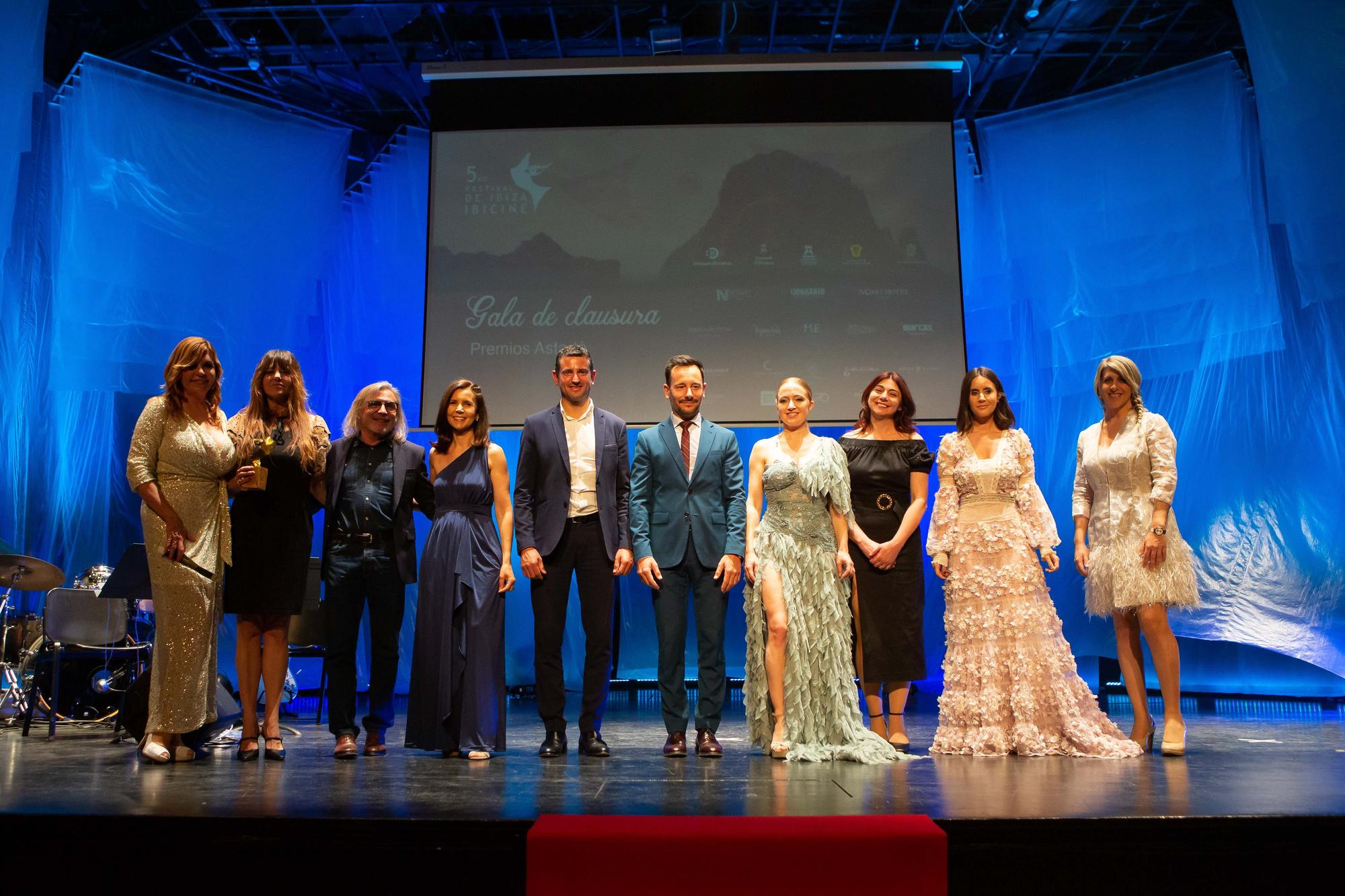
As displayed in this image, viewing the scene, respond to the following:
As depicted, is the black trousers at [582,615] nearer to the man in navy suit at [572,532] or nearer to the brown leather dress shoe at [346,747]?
the man in navy suit at [572,532]

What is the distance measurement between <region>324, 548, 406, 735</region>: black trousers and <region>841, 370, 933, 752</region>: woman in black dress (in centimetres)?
203

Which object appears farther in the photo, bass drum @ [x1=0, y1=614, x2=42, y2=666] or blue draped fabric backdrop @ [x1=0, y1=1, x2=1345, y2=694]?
blue draped fabric backdrop @ [x1=0, y1=1, x2=1345, y2=694]

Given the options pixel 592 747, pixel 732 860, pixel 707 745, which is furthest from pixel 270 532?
pixel 732 860

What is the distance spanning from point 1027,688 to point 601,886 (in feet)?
7.39

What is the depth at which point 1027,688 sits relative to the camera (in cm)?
387

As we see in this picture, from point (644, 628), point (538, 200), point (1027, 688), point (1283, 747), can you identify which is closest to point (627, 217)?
point (538, 200)

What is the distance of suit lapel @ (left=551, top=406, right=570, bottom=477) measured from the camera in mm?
3986

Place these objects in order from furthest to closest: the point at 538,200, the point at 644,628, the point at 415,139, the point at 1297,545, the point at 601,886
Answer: the point at 415,139 < the point at 644,628 < the point at 538,200 < the point at 1297,545 < the point at 601,886

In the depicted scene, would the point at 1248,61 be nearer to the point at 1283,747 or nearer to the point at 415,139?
the point at 1283,747

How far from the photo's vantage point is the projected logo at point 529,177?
6.89 meters

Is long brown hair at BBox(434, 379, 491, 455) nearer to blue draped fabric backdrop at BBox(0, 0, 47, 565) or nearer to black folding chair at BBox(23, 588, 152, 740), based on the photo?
black folding chair at BBox(23, 588, 152, 740)

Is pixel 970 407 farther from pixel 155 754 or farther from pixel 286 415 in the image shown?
pixel 155 754

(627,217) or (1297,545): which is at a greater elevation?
(627,217)

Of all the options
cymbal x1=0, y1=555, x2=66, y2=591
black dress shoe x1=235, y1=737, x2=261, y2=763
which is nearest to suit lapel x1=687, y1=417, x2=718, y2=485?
black dress shoe x1=235, y1=737, x2=261, y2=763
